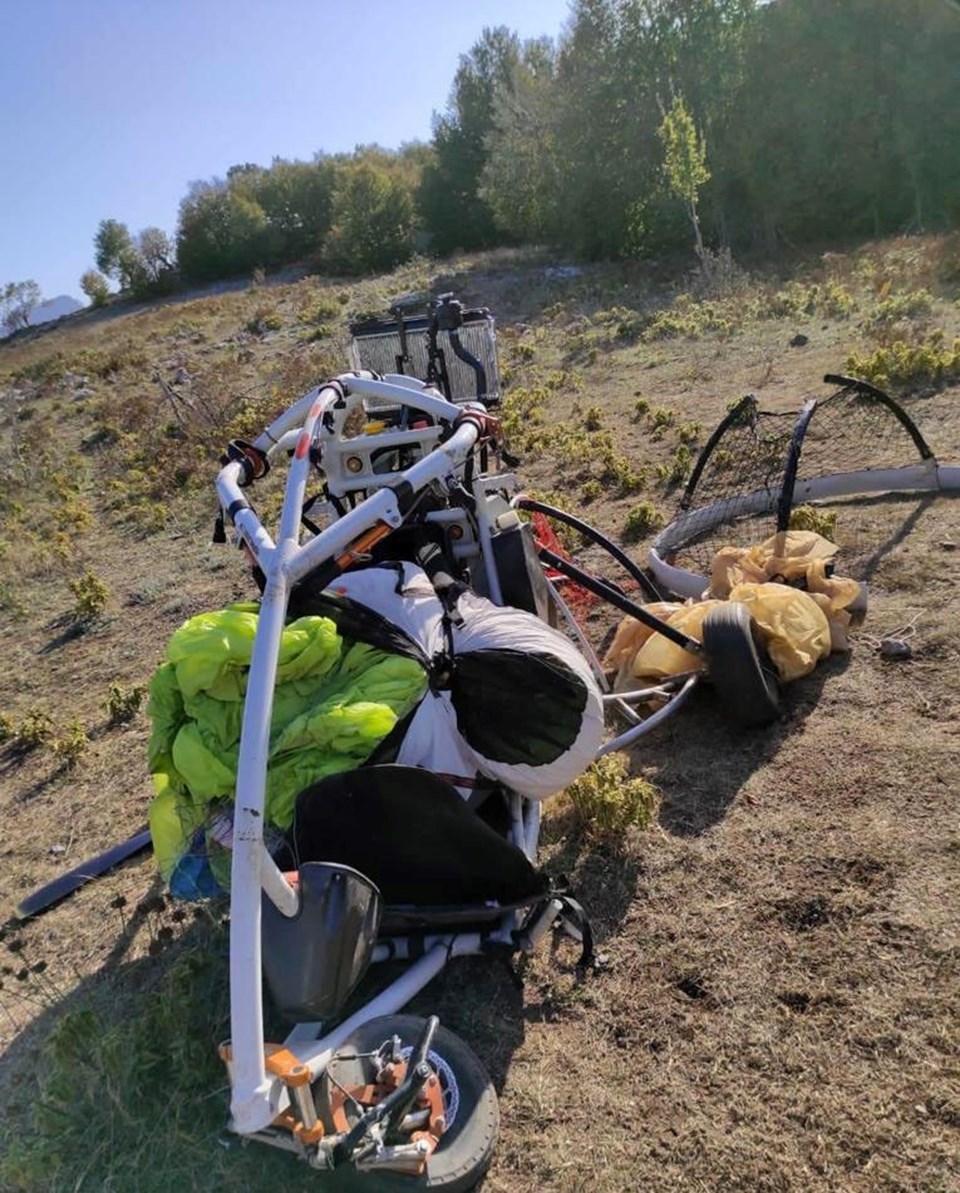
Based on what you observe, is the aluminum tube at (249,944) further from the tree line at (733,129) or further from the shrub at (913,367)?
the tree line at (733,129)

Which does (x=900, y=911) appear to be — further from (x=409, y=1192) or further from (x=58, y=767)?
(x=58, y=767)

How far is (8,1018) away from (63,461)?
12.4 metres

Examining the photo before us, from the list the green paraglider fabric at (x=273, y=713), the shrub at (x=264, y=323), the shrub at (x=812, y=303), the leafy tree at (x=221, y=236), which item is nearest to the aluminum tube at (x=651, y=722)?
the green paraglider fabric at (x=273, y=713)

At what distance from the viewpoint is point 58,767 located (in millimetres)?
5074

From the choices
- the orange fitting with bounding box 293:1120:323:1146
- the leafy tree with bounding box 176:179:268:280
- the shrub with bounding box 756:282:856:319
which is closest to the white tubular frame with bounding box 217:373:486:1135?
the orange fitting with bounding box 293:1120:323:1146

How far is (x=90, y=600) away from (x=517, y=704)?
6102mm

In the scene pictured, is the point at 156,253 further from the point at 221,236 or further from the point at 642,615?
the point at 642,615

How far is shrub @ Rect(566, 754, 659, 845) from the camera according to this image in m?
3.14

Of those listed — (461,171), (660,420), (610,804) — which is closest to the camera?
(610,804)

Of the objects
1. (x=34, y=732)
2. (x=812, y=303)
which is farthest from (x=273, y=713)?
(x=812, y=303)

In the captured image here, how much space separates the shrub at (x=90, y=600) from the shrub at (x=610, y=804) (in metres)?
5.64

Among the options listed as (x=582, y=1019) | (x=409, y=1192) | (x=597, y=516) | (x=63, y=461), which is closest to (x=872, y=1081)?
(x=582, y=1019)

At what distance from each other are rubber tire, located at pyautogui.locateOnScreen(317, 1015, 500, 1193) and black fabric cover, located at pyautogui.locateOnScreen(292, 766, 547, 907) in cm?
33

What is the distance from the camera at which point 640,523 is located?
6.43 meters
